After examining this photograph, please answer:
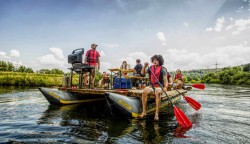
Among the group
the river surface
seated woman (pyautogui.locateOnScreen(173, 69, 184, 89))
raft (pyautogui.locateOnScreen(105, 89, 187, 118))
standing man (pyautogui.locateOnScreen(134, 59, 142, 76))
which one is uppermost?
standing man (pyautogui.locateOnScreen(134, 59, 142, 76))

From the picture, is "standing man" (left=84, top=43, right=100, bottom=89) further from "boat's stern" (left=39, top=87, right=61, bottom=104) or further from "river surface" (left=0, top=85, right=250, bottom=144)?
"river surface" (left=0, top=85, right=250, bottom=144)

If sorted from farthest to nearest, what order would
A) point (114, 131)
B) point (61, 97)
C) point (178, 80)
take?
point (178, 80), point (61, 97), point (114, 131)

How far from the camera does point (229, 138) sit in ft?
14.8

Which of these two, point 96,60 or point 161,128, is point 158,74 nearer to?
point 161,128

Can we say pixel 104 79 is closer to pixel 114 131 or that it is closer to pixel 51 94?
pixel 51 94

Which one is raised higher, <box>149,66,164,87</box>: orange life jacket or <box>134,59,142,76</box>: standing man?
<box>134,59,142,76</box>: standing man

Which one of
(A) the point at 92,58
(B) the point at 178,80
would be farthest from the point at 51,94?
(B) the point at 178,80

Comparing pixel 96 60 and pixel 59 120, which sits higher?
pixel 96 60

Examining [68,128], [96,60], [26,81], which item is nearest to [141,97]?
[68,128]

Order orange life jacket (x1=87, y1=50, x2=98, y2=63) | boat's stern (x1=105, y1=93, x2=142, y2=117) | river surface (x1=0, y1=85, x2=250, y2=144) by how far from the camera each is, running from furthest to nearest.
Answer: orange life jacket (x1=87, y1=50, x2=98, y2=63) < boat's stern (x1=105, y1=93, x2=142, y2=117) < river surface (x1=0, y1=85, x2=250, y2=144)

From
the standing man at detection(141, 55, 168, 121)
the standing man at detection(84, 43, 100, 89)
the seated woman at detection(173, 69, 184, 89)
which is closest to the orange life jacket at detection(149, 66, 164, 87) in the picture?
the standing man at detection(141, 55, 168, 121)

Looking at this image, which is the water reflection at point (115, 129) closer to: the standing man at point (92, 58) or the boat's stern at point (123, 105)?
the boat's stern at point (123, 105)

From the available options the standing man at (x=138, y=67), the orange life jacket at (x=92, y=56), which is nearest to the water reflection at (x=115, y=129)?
the orange life jacket at (x=92, y=56)

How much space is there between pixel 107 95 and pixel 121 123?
3.15ft
